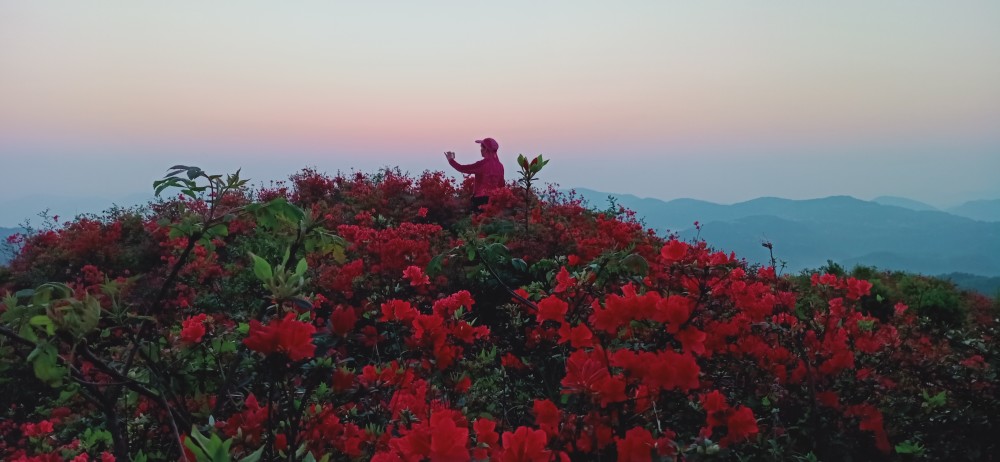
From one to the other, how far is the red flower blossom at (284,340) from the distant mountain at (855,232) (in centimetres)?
13301

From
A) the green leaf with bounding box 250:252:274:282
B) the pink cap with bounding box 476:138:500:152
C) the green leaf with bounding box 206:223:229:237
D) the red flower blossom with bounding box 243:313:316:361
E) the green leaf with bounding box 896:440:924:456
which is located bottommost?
the green leaf with bounding box 896:440:924:456

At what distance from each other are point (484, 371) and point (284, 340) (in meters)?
2.47

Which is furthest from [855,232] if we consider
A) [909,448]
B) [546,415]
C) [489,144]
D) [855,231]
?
[546,415]

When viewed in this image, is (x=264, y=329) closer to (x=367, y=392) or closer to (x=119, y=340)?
(x=367, y=392)

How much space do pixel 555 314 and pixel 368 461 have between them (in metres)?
0.74

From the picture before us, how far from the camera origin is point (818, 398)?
7.11 ft

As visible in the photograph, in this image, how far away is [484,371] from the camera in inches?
134

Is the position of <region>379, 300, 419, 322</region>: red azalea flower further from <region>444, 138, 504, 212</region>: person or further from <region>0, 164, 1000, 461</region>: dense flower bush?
<region>444, 138, 504, 212</region>: person

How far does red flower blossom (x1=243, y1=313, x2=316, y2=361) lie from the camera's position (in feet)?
3.39

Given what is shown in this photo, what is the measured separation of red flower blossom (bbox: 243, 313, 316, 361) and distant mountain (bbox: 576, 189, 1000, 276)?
13301cm

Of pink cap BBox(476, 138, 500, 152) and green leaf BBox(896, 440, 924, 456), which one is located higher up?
pink cap BBox(476, 138, 500, 152)

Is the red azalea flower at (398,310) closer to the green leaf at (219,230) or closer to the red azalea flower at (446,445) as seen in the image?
the green leaf at (219,230)

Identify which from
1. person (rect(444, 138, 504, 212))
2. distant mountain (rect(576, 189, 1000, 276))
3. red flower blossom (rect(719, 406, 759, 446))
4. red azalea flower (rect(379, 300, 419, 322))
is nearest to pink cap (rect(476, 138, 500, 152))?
person (rect(444, 138, 504, 212))

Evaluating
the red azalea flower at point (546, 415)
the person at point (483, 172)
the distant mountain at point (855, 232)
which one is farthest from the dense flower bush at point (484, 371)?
the distant mountain at point (855, 232)
